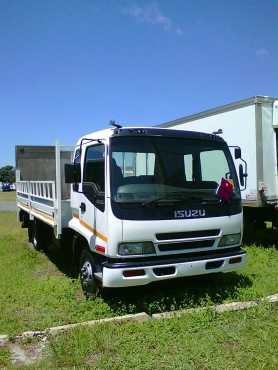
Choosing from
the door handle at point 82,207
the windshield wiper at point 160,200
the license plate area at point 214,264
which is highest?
the windshield wiper at point 160,200

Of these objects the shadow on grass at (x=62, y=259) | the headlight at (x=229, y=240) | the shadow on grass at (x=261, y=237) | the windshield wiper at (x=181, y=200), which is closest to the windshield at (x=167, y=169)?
the windshield wiper at (x=181, y=200)

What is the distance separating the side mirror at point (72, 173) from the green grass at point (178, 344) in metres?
2.11

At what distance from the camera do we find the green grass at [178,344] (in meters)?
4.42

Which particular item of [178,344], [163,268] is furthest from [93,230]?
[178,344]

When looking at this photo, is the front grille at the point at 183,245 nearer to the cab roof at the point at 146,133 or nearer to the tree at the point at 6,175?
the cab roof at the point at 146,133

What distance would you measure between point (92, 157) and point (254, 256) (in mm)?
4505

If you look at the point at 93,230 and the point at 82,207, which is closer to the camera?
the point at 93,230

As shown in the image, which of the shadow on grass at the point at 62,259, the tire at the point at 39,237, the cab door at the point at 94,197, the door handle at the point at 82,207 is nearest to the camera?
the cab door at the point at 94,197

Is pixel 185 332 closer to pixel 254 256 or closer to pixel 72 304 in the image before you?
pixel 72 304

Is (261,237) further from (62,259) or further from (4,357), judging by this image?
(4,357)

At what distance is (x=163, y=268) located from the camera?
5891 millimetres

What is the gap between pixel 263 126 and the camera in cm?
1002

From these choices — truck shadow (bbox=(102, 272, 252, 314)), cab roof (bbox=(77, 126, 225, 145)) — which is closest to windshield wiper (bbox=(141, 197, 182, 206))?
cab roof (bbox=(77, 126, 225, 145))

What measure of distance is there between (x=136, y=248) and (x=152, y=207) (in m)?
0.54
